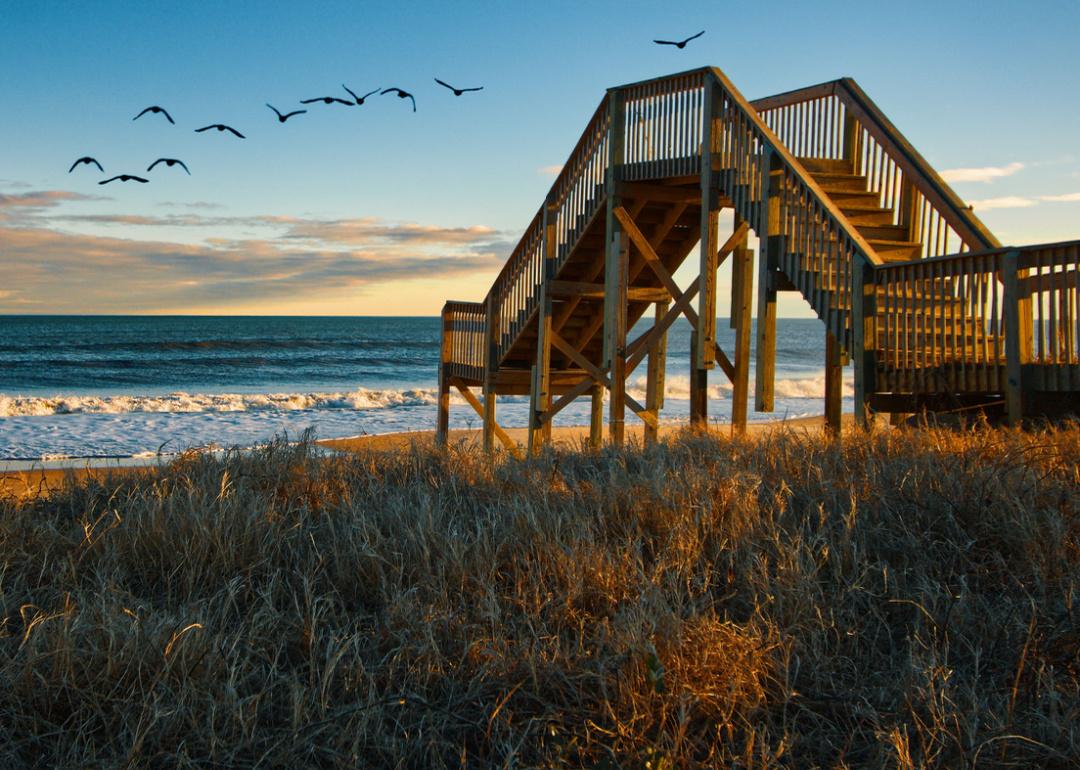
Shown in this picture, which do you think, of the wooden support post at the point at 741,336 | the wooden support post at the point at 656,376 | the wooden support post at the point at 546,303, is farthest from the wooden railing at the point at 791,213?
the wooden support post at the point at 656,376

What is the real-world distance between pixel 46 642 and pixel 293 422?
843 inches

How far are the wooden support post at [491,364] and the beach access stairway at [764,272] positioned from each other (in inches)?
1.0

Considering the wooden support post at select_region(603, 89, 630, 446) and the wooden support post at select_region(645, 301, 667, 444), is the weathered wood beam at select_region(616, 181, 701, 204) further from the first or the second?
the wooden support post at select_region(645, 301, 667, 444)

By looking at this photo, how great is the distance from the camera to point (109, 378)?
4059cm

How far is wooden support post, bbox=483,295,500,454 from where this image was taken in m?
15.5

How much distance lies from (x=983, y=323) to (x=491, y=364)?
8224 millimetres

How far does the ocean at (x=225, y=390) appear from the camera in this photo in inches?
859

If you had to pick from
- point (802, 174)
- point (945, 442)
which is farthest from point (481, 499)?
point (802, 174)

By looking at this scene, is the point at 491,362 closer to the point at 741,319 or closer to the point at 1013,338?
the point at 741,319

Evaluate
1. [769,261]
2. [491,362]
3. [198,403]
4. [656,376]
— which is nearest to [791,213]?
[769,261]

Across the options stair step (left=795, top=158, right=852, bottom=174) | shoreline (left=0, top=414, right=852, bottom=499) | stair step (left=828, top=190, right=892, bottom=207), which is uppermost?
stair step (left=795, top=158, right=852, bottom=174)

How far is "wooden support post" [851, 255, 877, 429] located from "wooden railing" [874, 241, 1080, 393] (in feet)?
0.27

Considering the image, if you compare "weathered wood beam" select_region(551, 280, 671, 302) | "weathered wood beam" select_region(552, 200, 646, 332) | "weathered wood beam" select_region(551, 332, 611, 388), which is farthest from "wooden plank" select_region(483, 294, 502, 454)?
"weathered wood beam" select_region(551, 280, 671, 302)

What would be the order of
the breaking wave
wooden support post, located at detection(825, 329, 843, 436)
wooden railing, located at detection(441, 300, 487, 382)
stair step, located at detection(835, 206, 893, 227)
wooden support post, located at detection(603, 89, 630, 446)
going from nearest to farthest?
wooden support post, located at detection(825, 329, 843, 436) < stair step, located at detection(835, 206, 893, 227) < wooden support post, located at detection(603, 89, 630, 446) < wooden railing, located at detection(441, 300, 487, 382) < the breaking wave
